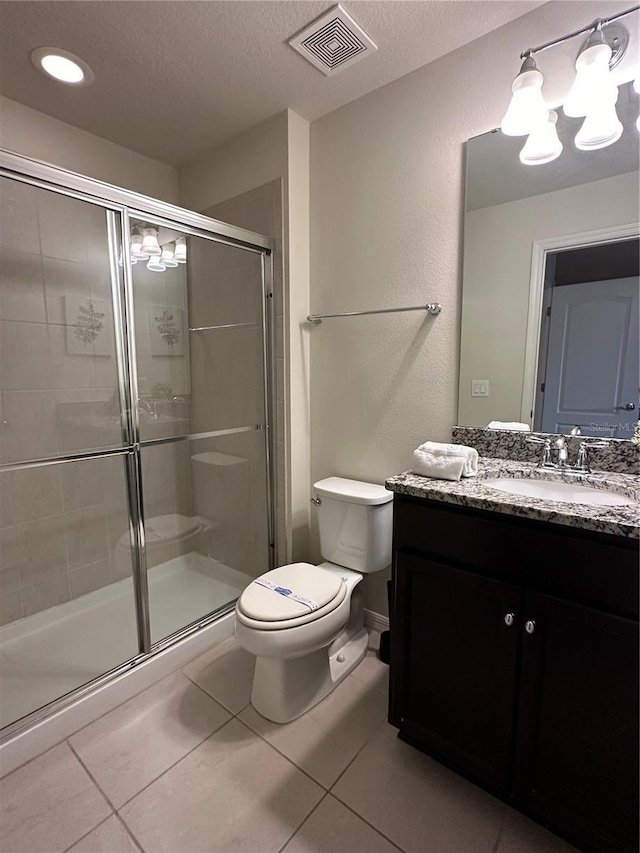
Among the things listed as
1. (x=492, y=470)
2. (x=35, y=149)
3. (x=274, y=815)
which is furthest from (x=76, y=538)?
(x=492, y=470)

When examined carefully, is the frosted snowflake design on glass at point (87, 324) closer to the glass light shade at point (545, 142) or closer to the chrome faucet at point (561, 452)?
the glass light shade at point (545, 142)

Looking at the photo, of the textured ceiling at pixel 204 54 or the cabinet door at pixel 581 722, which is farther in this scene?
the textured ceiling at pixel 204 54


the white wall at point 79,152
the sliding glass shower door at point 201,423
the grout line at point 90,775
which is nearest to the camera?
the grout line at point 90,775

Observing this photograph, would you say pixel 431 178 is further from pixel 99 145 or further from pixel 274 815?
pixel 274 815

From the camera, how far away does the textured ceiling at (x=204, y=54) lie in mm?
1316

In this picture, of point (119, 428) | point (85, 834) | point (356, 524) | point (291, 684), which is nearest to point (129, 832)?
point (85, 834)

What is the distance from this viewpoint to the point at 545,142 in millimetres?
1316

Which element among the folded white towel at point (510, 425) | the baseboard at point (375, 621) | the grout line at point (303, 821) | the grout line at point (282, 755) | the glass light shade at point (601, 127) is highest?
the glass light shade at point (601, 127)

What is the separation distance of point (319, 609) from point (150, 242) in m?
1.64

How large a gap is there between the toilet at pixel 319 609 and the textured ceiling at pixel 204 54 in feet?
5.40

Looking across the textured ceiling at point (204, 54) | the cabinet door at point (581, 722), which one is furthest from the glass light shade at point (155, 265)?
the cabinet door at point (581, 722)

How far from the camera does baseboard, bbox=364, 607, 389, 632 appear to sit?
6.29 ft

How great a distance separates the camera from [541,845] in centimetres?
108

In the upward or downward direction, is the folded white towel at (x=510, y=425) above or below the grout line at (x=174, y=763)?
above
